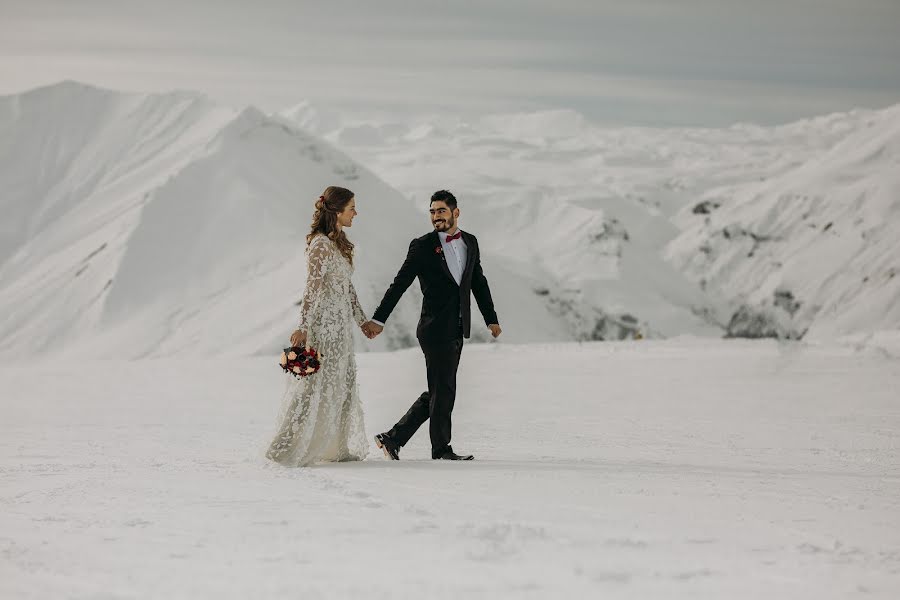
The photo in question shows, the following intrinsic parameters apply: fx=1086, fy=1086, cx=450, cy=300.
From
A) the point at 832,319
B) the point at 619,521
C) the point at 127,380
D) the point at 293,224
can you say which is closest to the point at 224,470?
the point at 619,521

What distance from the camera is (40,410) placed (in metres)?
13.8

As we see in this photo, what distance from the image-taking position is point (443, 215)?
329 inches

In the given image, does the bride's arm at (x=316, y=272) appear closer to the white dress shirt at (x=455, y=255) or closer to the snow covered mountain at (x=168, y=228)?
the white dress shirt at (x=455, y=255)

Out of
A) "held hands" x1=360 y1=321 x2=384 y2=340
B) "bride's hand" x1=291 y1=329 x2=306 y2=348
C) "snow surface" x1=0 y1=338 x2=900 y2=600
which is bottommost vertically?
"snow surface" x1=0 y1=338 x2=900 y2=600

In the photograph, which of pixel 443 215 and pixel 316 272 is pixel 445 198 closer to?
pixel 443 215

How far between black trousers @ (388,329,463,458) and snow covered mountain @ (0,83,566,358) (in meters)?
44.0

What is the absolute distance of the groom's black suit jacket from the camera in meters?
8.51

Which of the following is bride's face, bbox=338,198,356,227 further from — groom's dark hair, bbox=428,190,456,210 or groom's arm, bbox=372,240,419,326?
groom's dark hair, bbox=428,190,456,210

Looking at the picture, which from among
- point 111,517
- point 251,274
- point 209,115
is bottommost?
point 111,517

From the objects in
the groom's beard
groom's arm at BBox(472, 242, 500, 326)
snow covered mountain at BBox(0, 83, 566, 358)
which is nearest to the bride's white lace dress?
the groom's beard

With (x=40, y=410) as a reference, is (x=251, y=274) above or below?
above

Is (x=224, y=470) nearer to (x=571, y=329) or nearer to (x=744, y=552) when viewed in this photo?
(x=744, y=552)

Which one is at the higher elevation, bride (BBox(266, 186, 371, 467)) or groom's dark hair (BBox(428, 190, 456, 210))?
groom's dark hair (BBox(428, 190, 456, 210))

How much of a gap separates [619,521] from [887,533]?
1.39 m
